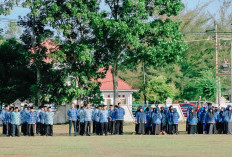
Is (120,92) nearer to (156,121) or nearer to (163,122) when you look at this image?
(163,122)

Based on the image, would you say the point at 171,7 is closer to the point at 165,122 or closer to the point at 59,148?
the point at 165,122

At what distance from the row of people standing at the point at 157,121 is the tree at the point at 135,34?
998 centimetres

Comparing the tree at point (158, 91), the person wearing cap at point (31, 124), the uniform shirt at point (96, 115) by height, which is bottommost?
the person wearing cap at point (31, 124)

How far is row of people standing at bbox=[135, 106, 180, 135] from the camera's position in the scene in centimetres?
3566

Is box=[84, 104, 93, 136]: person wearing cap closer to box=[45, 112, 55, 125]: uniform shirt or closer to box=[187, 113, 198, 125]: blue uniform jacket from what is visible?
box=[45, 112, 55, 125]: uniform shirt

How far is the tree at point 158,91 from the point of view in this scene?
67.8m

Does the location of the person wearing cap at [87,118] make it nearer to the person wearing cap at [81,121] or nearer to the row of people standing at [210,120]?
the person wearing cap at [81,121]

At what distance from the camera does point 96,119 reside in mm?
35844

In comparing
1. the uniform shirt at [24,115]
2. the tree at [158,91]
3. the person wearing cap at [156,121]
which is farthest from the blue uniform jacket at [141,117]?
the tree at [158,91]

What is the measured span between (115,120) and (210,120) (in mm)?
5717

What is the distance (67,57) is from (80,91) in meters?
2.94

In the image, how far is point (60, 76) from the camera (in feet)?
160

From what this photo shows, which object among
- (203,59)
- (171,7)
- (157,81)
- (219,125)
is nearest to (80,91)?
(171,7)

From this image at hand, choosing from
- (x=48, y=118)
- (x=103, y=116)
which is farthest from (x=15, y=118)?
(x=103, y=116)
